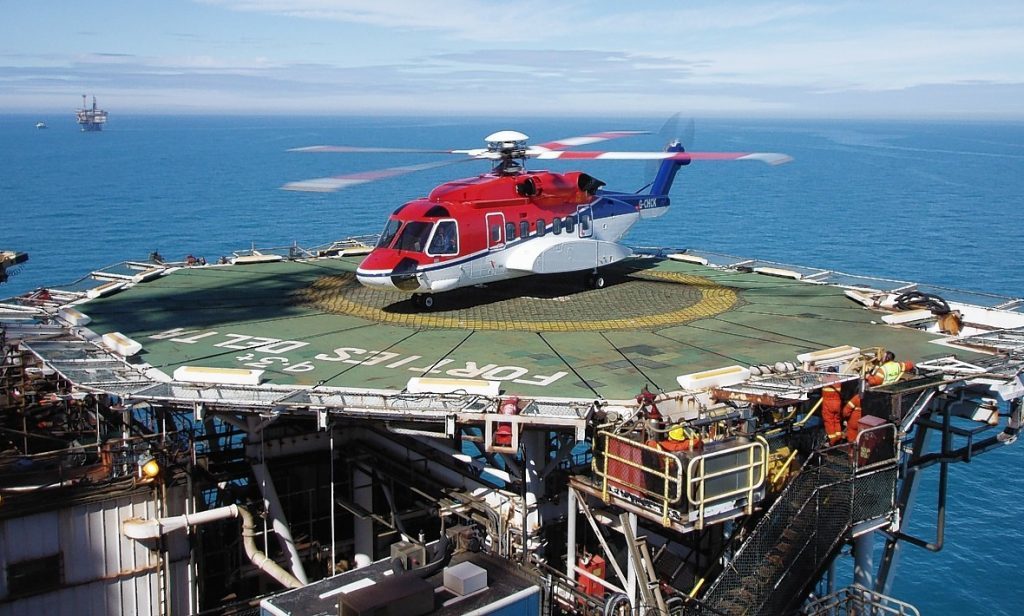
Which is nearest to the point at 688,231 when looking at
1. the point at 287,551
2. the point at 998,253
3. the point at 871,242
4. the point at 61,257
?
the point at 871,242

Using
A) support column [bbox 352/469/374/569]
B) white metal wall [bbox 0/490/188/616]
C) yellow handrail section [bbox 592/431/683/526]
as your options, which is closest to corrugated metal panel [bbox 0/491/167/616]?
white metal wall [bbox 0/490/188/616]

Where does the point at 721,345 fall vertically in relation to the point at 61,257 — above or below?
above

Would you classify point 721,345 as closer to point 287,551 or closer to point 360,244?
point 287,551

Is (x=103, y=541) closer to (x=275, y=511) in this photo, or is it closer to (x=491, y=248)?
(x=275, y=511)

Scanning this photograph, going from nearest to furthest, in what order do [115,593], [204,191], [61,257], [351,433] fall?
[115,593], [351,433], [61,257], [204,191]

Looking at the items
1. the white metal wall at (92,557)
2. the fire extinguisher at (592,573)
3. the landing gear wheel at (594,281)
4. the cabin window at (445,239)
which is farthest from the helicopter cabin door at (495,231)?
the white metal wall at (92,557)

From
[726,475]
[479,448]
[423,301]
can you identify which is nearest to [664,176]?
[423,301]

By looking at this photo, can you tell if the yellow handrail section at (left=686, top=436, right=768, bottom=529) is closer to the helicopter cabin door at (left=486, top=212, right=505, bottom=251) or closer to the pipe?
the pipe
